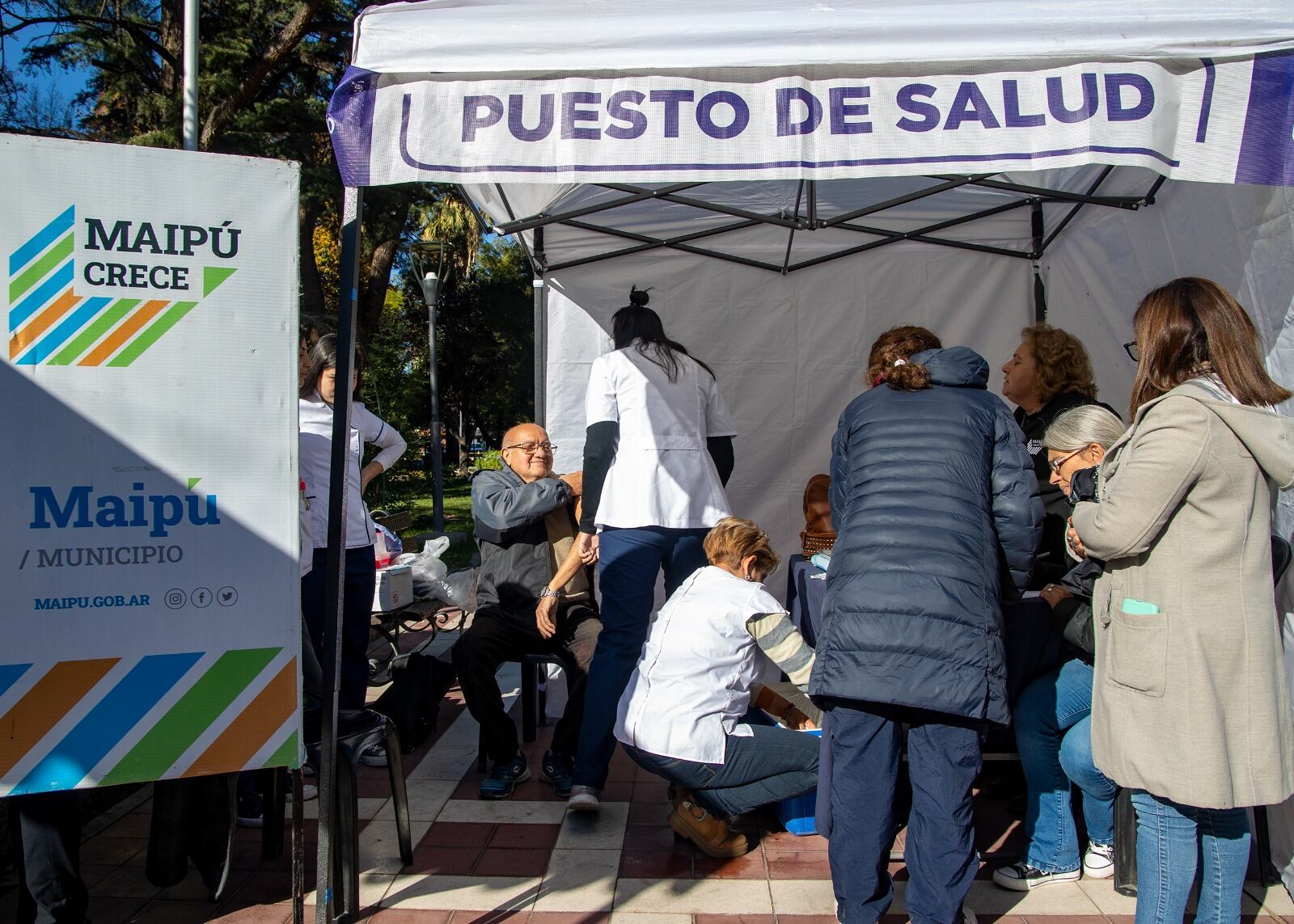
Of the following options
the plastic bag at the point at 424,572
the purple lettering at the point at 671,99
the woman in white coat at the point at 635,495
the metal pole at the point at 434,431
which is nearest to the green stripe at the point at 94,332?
the purple lettering at the point at 671,99

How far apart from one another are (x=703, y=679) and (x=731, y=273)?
2.69 meters

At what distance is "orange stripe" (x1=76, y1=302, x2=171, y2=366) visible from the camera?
2.09 metres

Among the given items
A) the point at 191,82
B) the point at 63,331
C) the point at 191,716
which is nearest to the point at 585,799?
the point at 191,716

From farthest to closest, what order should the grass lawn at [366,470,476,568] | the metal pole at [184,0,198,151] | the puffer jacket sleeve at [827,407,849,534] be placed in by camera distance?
the grass lawn at [366,470,476,568] → the metal pole at [184,0,198,151] → the puffer jacket sleeve at [827,407,849,534]

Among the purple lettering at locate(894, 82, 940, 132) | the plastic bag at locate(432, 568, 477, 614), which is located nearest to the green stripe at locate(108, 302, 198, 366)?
the purple lettering at locate(894, 82, 940, 132)

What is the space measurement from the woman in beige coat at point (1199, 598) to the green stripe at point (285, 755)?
74.2 inches

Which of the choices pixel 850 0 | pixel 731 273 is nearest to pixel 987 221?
pixel 731 273

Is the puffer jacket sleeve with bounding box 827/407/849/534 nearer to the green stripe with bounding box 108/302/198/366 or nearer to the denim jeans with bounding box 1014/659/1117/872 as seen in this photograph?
the denim jeans with bounding box 1014/659/1117/872

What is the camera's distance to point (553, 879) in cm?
286

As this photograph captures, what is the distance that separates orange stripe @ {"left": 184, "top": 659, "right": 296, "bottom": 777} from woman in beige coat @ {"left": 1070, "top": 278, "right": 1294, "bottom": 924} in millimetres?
1882

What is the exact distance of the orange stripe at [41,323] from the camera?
2.04 metres

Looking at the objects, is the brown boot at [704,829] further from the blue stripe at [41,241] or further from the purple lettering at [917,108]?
the blue stripe at [41,241]

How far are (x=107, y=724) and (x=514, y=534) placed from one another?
1748 millimetres

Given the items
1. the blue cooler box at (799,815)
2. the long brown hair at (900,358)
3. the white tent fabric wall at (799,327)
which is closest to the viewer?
the long brown hair at (900,358)
